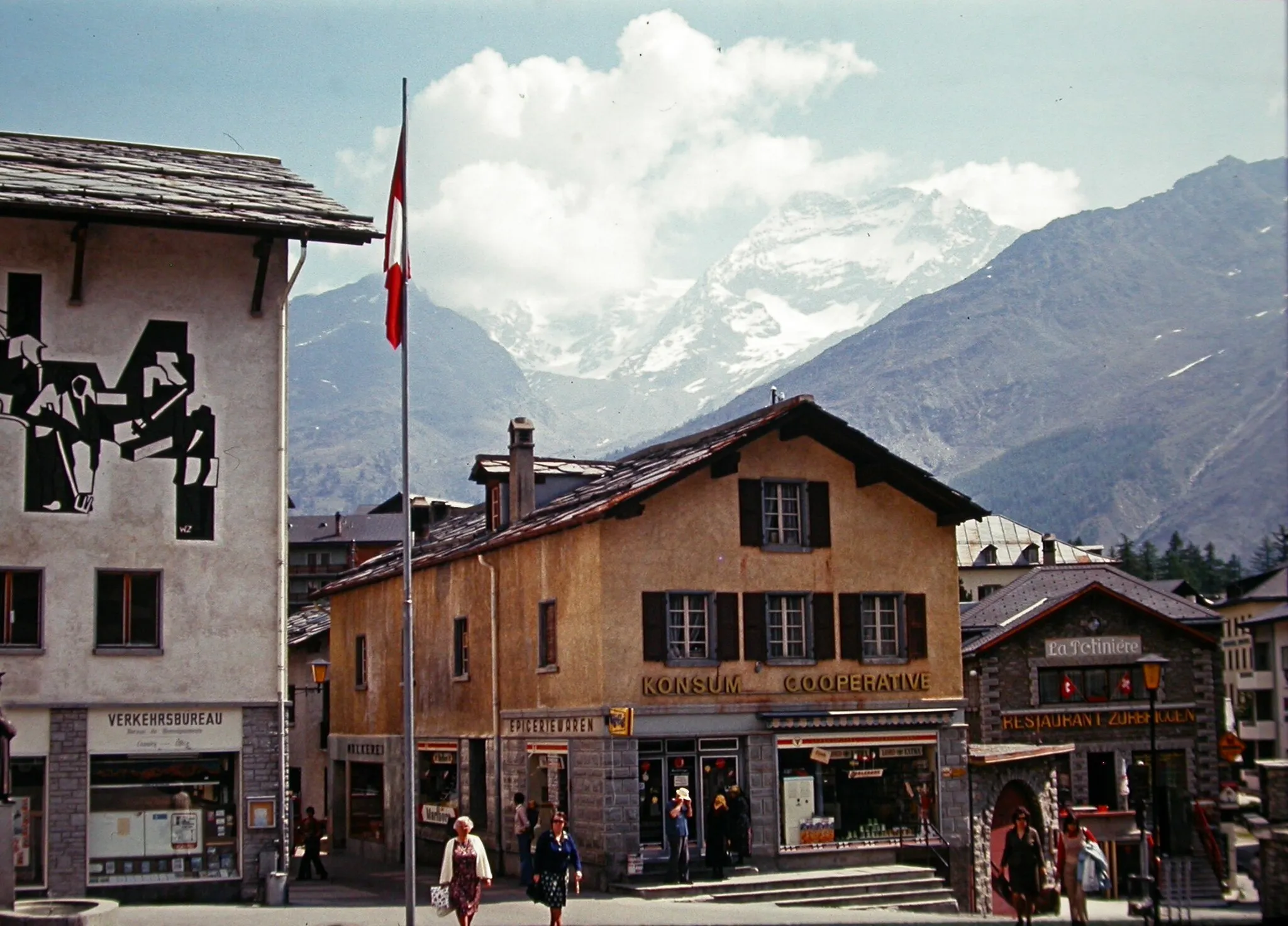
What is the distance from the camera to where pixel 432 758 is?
44.9 m

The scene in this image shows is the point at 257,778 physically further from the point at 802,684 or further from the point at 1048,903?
the point at 1048,903

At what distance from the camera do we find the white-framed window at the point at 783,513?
125ft

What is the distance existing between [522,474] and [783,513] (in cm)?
721

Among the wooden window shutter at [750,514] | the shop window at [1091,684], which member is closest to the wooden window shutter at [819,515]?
the wooden window shutter at [750,514]

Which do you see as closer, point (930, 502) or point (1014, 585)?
point (930, 502)

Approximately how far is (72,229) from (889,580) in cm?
1973

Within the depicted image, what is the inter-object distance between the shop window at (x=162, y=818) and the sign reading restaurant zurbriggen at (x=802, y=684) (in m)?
9.36

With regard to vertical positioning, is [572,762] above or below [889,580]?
below

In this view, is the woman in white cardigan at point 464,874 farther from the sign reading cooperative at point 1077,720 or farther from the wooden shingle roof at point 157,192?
the sign reading cooperative at point 1077,720

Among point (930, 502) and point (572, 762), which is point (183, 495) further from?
point (930, 502)

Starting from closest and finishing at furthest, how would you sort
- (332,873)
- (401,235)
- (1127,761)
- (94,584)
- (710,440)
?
1. (401,235)
2. (94,584)
3. (710,440)
4. (332,873)
5. (1127,761)

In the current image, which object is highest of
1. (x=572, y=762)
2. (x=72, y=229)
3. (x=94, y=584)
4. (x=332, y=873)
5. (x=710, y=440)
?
(x=72, y=229)

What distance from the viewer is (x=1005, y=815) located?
43.2 meters

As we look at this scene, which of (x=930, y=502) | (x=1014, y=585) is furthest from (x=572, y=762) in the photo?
(x=1014, y=585)
